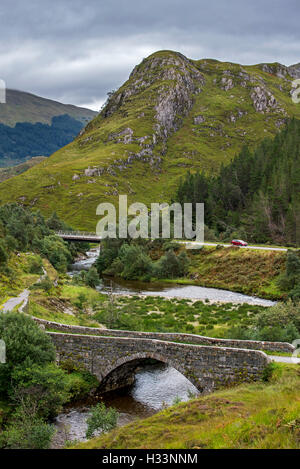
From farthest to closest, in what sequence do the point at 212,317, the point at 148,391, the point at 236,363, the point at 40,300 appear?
1. the point at 212,317
2. the point at 40,300
3. the point at 148,391
4. the point at 236,363

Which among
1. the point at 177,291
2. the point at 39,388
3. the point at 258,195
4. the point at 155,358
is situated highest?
the point at 258,195

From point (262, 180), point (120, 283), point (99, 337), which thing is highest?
point (262, 180)

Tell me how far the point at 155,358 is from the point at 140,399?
12.2 feet

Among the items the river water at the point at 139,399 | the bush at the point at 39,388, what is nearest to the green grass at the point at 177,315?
the river water at the point at 139,399

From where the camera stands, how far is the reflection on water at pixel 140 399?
79.3 ft

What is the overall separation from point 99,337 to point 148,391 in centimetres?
572

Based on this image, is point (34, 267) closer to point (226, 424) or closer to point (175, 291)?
point (175, 291)

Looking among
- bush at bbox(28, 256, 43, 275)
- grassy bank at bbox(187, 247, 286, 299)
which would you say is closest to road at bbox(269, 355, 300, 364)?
grassy bank at bbox(187, 247, 286, 299)

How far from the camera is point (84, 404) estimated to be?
90.0 feet

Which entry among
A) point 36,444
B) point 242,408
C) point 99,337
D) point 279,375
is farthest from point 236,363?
point 36,444

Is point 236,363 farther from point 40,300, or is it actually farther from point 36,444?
point 40,300

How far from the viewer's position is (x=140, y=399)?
94.2 ft

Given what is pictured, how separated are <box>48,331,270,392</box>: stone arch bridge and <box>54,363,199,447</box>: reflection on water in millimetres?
1213

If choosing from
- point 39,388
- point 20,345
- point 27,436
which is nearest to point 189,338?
point 39,388
